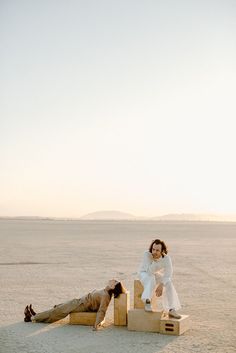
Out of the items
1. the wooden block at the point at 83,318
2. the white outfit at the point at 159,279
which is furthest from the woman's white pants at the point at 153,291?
the wooden block at the point at 83,318

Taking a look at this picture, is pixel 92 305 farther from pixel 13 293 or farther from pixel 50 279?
pixel 50 279

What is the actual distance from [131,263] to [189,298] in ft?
26.4

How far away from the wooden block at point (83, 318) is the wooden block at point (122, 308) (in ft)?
1.29

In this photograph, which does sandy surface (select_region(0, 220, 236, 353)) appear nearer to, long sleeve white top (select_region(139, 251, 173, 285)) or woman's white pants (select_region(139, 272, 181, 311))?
woman's white pants (select_region(139, 272, 181, 311))

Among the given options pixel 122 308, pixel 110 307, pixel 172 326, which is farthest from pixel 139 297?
pixel 110 307

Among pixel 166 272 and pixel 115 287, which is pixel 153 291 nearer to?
pixel 166 272

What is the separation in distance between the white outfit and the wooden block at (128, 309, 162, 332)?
0.24 m

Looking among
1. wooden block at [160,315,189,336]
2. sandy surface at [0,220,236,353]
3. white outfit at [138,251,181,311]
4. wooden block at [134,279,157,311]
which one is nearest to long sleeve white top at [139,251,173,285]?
white outfit at [138,251,181,311]

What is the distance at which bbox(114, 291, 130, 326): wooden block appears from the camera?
350 inches

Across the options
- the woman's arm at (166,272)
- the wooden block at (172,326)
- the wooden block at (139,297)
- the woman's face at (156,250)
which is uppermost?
the woman's face at (156,250)

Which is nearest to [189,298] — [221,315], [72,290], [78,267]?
[221,315]

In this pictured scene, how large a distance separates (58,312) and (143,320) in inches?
60.7

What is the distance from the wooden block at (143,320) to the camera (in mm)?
8594

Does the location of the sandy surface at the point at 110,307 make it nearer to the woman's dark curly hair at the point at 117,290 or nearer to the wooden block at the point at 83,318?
the wooden block at the point at 83,318
